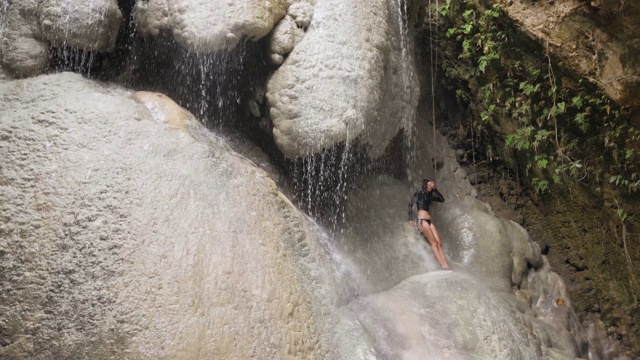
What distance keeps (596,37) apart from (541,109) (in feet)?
3.69

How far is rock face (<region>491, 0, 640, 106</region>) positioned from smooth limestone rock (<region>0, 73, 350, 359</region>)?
327 centimetres

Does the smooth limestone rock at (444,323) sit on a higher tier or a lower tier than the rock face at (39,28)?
lower

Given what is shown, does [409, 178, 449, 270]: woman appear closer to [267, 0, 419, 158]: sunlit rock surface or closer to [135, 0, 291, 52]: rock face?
[267, 0, 419, 158]: sunlit rock surface

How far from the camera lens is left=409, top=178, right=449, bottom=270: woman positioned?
612 centimetres

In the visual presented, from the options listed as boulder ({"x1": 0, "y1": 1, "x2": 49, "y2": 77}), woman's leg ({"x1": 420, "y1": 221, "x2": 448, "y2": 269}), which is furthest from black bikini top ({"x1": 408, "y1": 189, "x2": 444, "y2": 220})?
boulder ({"x1": 0, "y1": 1, "x2": 49, "y2": 77})

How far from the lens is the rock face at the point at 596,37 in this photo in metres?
4.95

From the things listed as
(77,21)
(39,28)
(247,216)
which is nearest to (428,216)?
(247,216)

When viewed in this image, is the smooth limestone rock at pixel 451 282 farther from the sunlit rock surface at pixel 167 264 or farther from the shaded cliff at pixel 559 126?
the shaded cliff at pixel 559 126

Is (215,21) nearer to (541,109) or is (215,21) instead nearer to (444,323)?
(444,323)

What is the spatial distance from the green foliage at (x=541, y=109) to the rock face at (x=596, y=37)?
0.72ft

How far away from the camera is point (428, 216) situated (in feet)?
20.7

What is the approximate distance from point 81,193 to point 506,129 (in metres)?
5.15

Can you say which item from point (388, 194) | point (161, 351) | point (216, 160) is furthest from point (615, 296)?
point (161, 351)

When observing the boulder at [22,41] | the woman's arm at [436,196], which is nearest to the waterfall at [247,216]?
the boulder at [22,41]
